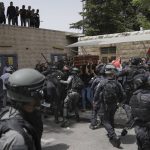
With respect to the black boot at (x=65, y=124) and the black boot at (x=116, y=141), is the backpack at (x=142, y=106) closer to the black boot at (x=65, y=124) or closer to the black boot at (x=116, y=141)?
the black boot at (x=116, y=141)

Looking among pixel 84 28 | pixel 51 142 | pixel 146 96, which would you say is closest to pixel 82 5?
pixel 84 28

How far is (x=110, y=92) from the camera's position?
25.3 ft

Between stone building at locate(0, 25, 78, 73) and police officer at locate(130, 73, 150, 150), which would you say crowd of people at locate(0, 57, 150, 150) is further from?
stone building at locate(0, 25, 78, 73)

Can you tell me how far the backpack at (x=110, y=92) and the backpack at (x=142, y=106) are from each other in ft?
8.66

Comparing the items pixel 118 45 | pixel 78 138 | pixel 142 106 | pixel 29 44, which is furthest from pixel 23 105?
pixel 29 44

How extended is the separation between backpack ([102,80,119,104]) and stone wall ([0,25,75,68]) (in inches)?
446

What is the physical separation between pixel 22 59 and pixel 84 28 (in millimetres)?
12607

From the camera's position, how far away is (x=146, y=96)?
4.95m

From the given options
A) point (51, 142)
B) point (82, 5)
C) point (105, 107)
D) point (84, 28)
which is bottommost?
point (51, 142)

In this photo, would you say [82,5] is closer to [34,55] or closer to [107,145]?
[34,55]

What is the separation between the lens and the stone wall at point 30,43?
61.8ft

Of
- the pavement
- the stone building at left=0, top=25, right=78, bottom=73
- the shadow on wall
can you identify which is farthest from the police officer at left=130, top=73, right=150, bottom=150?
the stone building at left=0, top=25, right=78, bottom=73

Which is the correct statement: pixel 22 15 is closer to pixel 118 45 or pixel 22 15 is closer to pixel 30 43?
pixel 30 43

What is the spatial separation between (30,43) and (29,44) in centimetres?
12
